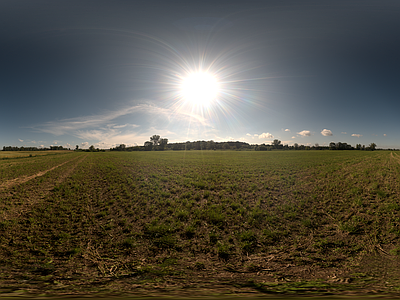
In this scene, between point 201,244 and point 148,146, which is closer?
point 201,244

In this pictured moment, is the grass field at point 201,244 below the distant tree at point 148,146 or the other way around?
below

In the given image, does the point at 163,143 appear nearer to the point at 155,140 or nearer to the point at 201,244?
the point at 155,140

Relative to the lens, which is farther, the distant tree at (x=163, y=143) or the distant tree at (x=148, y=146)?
the distant tree at (x=148, y=146)

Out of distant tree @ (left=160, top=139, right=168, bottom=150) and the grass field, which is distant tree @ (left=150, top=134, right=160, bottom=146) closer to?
distant tree @ (left=160, top=139, right=168, bottom=150)

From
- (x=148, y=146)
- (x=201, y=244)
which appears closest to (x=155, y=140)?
(x=148, y=146)

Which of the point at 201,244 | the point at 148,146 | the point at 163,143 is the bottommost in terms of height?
the point at 201,244

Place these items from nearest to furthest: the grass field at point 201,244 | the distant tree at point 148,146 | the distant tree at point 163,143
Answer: the grass field at point 201,244 < the distant tree at point 163,143 < the distant tree at point 148,146

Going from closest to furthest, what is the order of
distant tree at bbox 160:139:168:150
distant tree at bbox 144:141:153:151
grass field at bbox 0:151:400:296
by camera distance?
grass field at bbox 0:151:400:296
distant tree at bbox 160:139:168:150
distant tree at bbox 144:141:153:151

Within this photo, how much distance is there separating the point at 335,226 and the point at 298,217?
137 cm

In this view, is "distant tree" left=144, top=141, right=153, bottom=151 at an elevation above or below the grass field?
above

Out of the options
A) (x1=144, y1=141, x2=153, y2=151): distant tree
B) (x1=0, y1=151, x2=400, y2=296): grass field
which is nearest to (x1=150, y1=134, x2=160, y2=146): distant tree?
(x1=144, y1=141, x2=153, y2=151): distant tree

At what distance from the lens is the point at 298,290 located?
123 inches

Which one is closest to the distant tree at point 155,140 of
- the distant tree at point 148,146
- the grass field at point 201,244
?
the distant tree at point 148,146

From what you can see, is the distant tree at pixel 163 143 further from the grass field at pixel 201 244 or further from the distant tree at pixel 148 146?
the grass field at pixel 201 244
